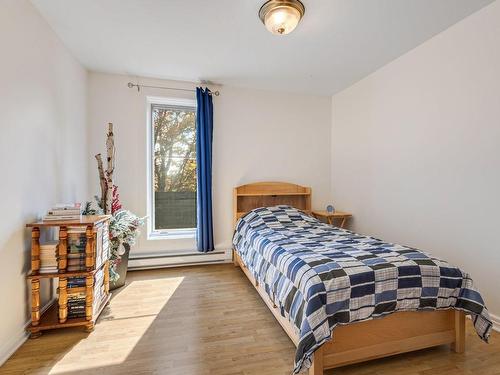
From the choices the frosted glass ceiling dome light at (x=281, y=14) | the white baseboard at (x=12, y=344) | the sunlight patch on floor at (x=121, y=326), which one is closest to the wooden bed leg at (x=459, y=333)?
the sunlight patch on floor at (x=121, y=326)

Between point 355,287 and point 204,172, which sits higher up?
point 204,172

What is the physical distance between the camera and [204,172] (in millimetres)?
3371

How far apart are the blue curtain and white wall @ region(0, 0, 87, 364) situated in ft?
4.62

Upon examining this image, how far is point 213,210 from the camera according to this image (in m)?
3.56

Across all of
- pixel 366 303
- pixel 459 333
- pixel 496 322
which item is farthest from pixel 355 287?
pixel 496 322

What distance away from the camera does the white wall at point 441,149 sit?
6.53 ft

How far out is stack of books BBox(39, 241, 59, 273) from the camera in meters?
1.88

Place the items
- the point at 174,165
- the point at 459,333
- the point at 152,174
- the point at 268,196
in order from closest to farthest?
the point at 459,333, the point at 152,174, the point at 174,165, the point at 268,196

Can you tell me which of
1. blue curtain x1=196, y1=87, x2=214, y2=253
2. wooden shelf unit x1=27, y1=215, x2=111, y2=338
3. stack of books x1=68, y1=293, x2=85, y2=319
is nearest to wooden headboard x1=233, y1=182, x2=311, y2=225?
blue curtain x1=196, y1=87, x2=214, y2=253

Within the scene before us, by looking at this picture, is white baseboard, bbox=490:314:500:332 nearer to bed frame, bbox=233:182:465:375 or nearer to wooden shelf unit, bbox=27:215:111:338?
bed frame, bbox=233:182:465:375

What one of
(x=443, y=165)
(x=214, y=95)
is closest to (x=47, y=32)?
(x=214, y=95)

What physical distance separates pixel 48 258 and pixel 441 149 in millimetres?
3332

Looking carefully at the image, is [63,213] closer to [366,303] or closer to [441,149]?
[366,303]

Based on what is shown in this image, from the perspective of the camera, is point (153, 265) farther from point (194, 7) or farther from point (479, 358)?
point (479, 358)
